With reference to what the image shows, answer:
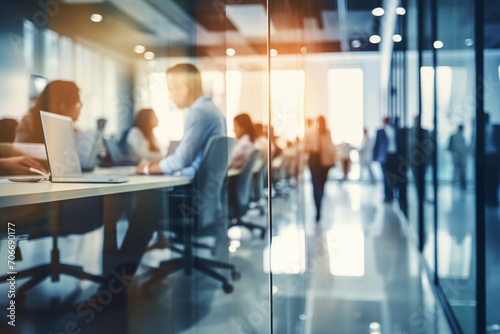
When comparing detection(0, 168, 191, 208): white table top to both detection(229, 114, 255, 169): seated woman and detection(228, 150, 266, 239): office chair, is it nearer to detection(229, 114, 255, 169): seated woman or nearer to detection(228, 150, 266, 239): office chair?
detection(229, 114, 255, 169): seated woman

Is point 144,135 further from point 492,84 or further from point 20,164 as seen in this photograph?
point 492,84

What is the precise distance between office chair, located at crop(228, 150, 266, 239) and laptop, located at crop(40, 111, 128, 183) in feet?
4.02

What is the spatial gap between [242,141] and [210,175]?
41 cm

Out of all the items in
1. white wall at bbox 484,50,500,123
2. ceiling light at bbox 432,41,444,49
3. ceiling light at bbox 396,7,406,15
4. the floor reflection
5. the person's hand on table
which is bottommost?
the floor reflection

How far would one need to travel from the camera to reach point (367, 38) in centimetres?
859

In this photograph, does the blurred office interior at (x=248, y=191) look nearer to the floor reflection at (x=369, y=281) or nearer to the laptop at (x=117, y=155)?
the floor reflection at (x=369, y=281)

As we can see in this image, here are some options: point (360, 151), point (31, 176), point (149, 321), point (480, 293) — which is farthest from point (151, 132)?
point (360, 151)

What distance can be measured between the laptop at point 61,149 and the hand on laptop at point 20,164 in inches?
2.2

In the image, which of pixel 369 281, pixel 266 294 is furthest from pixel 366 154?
pixel 266 294

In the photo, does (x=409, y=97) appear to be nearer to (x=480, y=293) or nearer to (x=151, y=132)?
(x=480, y=293)

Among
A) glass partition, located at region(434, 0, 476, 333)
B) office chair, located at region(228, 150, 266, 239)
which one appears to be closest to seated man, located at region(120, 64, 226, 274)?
office chair, located at region(228, 150, 266, 239)

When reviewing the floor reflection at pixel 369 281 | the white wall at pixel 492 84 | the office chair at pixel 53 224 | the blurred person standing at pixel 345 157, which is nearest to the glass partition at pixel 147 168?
the office chair at pixel 53 224

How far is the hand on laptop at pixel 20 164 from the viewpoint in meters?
1.54

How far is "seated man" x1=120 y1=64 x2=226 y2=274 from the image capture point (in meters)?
1.96
